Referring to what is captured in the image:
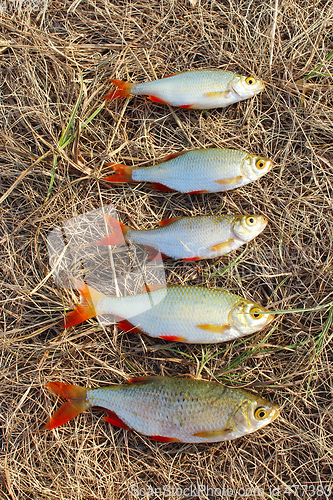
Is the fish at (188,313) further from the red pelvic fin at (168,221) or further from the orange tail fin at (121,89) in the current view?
the orange tail fin at (121,89)

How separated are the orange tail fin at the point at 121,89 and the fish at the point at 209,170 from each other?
2.60 ft

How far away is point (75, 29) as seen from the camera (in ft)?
11.0

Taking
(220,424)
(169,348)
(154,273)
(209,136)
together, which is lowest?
(220,424)

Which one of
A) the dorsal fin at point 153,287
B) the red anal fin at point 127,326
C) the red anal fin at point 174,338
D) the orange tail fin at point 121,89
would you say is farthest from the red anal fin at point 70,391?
the orange tail fin at point 121,89

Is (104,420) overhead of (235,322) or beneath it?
beneath

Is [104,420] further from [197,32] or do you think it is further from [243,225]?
[197,32]

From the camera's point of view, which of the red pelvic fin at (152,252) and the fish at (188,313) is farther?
the red pelvic fin at (152,252)

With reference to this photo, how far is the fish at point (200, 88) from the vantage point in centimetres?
308

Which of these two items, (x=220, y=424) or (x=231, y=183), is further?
(x=231, y=183)

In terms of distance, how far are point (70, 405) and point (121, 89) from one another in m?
2.93

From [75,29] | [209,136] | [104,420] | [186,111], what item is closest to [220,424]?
[104,420]

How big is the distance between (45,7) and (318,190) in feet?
10.7

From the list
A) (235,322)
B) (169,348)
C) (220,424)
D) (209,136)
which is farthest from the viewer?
(209,136)

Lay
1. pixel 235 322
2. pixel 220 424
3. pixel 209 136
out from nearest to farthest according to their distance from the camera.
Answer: pixel 220 424, pixel 235 322, pixel 209 136
